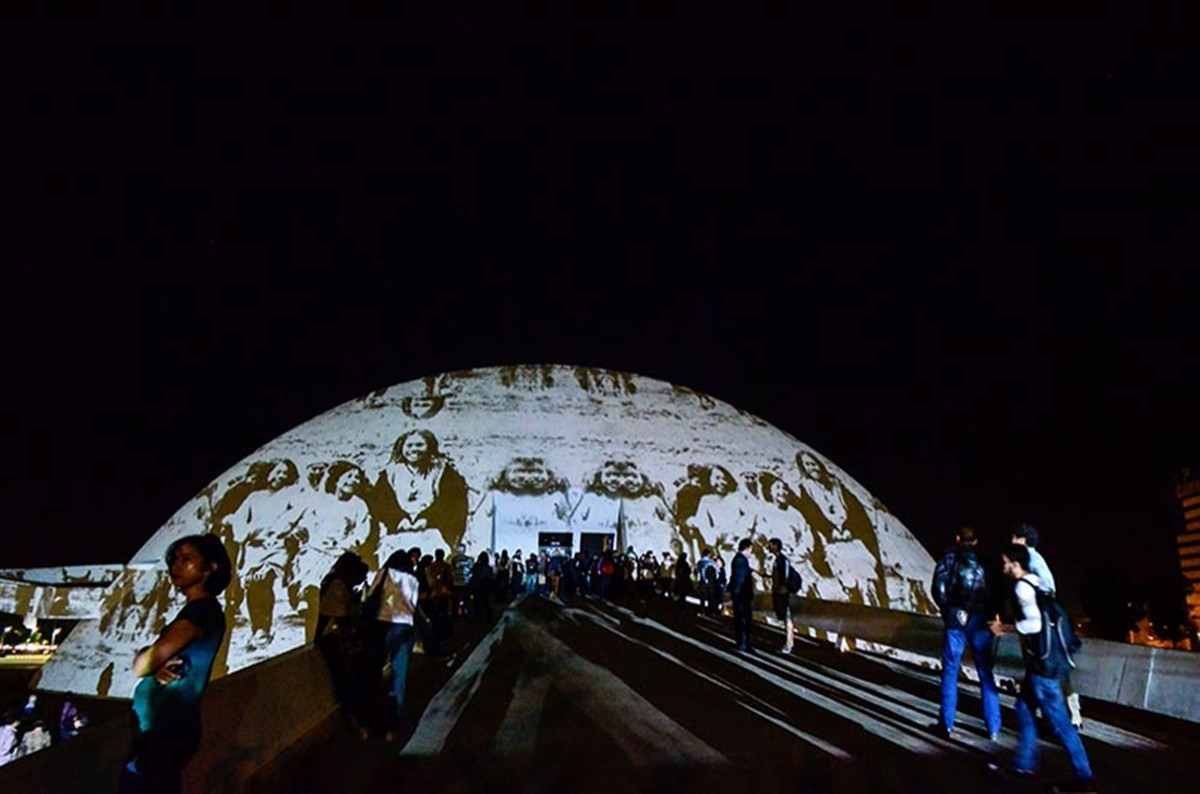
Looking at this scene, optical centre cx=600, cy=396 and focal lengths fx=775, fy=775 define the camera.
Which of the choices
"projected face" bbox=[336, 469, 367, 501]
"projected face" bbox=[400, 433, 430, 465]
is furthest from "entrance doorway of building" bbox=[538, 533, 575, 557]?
"projected face" bbox=[336, 469, 367, 501]

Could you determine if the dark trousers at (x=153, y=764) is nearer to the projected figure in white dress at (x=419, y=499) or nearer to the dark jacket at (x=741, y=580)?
the dark jacket at (x=741, y=580)

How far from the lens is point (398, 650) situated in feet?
26.0

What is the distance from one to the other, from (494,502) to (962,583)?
27.9m

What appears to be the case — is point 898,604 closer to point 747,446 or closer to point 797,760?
point 747,446

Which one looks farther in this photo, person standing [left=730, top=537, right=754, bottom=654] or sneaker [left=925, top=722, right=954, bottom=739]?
person standing [left=730, top=537, right=754, bottom=654]

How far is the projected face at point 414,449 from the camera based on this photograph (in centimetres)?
3625

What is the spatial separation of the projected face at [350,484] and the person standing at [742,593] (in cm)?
2446

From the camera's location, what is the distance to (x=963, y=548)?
24.8 ft

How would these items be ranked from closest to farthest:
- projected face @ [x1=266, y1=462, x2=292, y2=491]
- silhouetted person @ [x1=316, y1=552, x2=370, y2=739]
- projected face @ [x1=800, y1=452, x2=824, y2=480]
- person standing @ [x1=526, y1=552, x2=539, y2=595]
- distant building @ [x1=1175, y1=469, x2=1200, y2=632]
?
silhouetted person @ [x1=316, y1=552, x2=370, y2=739] < person standing @ [x1=526, y1=552, x2=539, y2=595] < projected face @ [x1=266, y1=462, x2=292, y2=491] < projected face @ [x1=800, y1=452, x2=824, y2=480] < distant building @ [x1=1175, y1=469, x2=1200, y2=632]

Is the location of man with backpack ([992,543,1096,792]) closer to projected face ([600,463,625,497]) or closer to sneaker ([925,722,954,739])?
sneaker ([925,722,954,739])

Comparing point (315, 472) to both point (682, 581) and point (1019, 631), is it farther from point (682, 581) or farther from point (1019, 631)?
point (1019, 631)

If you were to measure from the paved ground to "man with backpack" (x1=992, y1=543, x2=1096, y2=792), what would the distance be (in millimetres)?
355

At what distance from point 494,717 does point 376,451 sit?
98.9 ft

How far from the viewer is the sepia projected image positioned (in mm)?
31859
